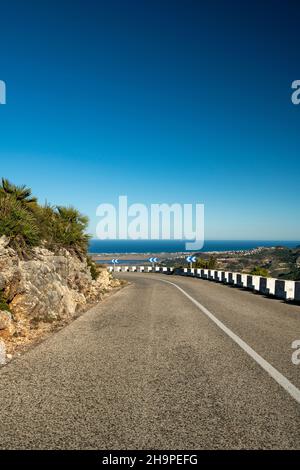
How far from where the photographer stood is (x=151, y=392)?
4.87 meters

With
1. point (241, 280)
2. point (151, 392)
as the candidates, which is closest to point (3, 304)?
point (151, 392)

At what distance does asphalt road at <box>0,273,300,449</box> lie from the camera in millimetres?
3656

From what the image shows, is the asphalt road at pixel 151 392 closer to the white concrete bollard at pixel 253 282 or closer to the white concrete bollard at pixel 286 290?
the white concrete bollard at pixel 286 290

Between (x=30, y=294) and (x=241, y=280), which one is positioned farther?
(x=241, y=280)

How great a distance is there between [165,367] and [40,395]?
6.32 ft

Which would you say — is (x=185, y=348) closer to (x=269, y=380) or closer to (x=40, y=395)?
(x=269, y=380)

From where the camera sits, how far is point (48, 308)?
10664mm

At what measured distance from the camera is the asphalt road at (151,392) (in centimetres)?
366

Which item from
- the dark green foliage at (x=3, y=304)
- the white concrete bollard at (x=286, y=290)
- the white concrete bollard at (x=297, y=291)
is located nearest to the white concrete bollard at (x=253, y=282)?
the white concrete bollard at (x=286, y=290)

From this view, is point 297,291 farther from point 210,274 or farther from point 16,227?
point 210,274

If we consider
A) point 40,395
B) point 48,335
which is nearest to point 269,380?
point 40,395

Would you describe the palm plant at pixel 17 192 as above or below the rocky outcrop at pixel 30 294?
above
